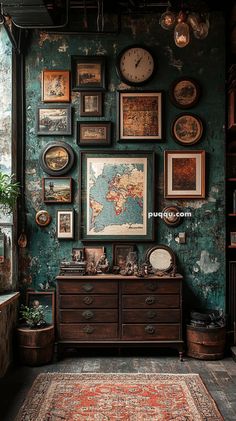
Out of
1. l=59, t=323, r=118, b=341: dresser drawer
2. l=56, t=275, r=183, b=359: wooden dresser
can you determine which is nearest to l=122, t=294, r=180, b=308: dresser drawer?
l=56, t=275, r=183, b=359: wooden dresser

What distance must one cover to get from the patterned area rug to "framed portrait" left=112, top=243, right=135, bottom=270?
1424 millimetres

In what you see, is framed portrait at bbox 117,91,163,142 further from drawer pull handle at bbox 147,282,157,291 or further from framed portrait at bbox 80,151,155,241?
drawer pull handle at bbox 147,282,157,291

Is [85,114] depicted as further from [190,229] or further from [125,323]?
[125,323]

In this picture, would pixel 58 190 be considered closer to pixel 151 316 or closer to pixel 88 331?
pixel 88 331

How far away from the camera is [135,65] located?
564cm

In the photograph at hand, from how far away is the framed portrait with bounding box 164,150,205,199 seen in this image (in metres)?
5.63

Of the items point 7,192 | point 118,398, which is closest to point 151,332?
point 118,398

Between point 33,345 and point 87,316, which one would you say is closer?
point 33,345

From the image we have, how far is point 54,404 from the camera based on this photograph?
3.95 m

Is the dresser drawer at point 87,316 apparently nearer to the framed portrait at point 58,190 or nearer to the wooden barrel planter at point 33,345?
the wooden barrel planter at point 33,345

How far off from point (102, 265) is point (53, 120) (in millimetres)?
1883

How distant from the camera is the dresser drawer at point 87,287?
521 centimetres

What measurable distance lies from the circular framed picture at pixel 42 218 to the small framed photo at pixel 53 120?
3.24 ft

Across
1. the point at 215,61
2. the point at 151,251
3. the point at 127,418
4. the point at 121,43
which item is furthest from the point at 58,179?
the point at 127,418
